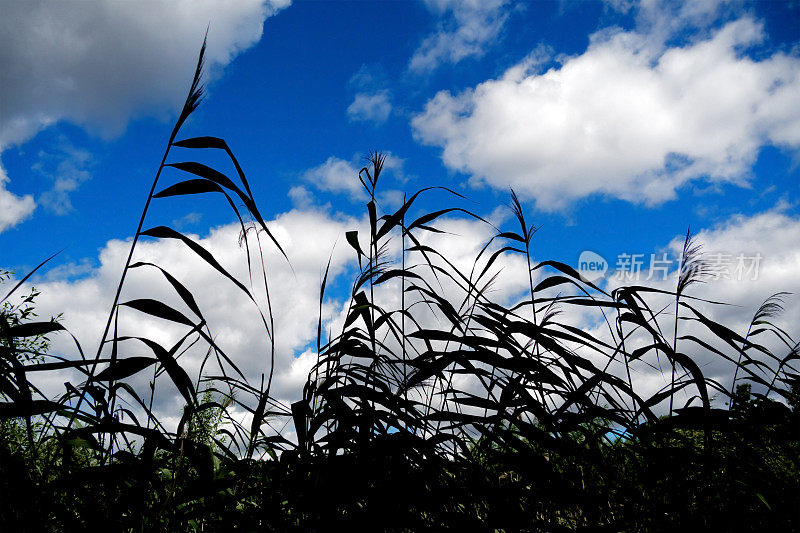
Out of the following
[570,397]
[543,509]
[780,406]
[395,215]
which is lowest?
[543,509]

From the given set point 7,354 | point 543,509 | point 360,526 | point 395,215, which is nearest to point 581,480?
point 543,509

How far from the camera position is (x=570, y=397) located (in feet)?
5.06

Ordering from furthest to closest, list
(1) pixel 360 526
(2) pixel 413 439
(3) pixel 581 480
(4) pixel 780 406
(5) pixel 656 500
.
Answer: (4) pixel 780 406
(3) pixel 581 480
(5) pixel 656 500
(2) pixel 413 439
(1) pixel 360 526

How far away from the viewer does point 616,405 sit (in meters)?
1.59

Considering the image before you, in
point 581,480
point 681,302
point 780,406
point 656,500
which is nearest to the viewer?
point 656,500

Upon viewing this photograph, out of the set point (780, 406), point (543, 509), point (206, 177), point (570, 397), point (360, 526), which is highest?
point (206, 177)

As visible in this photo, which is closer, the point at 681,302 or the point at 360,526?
the point at 360,526

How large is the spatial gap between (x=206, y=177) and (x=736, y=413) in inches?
67.3

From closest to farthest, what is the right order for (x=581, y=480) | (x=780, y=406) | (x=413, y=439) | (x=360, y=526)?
(x=360, y=526) → (x=413, y=439) → (x=581, y=480) → (x=780, y=406)

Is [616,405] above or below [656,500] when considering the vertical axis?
above

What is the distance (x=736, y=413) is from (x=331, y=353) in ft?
4.10

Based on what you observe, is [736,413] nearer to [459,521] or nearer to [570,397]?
[570,397]

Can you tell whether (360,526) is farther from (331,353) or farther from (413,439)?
(331,353)

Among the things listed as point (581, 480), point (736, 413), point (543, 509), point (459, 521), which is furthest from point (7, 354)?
point (736, 413)
